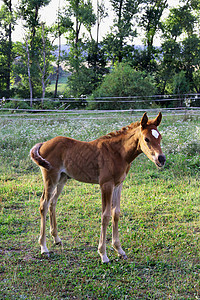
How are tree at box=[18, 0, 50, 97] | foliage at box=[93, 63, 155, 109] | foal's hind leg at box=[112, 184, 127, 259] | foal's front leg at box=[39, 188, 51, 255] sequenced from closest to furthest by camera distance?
1. foal's hind leg at box=[112, 184, 127, 259]
2. foal's front leg at box=[39, 188, 51, 255]
3. foliage at box=[93, 63, 155, 109]
4. tree at box=[18, 0, 50, 97]

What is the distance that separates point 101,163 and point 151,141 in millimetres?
886

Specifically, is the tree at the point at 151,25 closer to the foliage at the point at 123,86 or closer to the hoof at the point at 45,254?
the foliage at the point at 123,86

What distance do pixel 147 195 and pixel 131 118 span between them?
958cm

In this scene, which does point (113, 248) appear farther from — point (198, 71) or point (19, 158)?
point (198, 71)

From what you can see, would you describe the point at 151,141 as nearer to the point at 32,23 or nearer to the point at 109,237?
the point at 109,237

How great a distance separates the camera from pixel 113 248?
16.9 feet

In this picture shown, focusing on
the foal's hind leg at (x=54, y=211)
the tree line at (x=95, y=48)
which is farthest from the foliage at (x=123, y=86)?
the foal's hind leg at (x=54, y=211)

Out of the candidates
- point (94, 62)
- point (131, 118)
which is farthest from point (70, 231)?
point (94, 62)

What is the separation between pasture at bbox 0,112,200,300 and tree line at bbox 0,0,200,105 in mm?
23075

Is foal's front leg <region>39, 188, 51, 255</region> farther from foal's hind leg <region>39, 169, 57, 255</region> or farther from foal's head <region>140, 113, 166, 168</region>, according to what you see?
foal's head <region>140, 113, 166, 168</region>

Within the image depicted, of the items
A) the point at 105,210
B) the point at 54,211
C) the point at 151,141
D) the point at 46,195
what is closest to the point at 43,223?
the point at 54,211

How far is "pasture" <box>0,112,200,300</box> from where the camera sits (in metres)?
4.06

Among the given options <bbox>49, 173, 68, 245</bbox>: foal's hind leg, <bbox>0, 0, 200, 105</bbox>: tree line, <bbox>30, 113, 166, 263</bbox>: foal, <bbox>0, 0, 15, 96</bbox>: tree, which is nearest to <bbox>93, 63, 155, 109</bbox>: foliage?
<bbox>0, 0, 200, 105</bbox>: tree line

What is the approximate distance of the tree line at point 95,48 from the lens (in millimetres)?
32281
